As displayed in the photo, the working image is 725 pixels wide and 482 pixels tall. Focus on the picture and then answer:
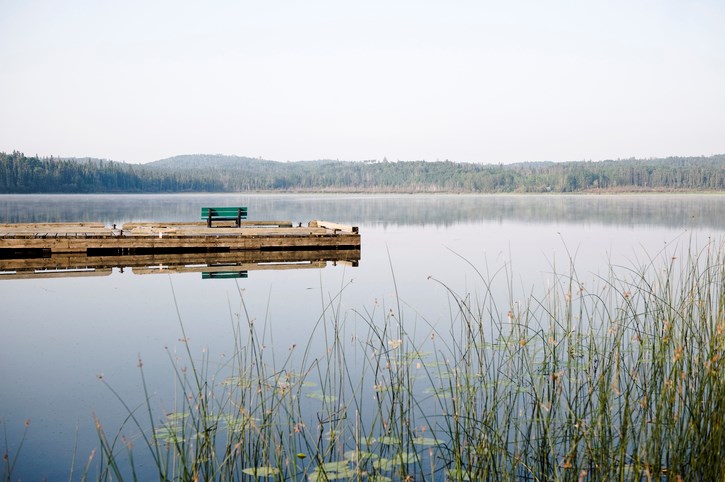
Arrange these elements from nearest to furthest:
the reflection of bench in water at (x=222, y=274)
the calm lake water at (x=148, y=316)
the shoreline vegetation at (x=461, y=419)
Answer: the shoreline vegetation at (x=461, y=419) < the calm lake water at (x=148, y=316) < the reflection of bench in water at (x=222, y=274)

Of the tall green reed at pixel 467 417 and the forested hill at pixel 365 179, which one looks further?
the forested hill at pixel 365 179

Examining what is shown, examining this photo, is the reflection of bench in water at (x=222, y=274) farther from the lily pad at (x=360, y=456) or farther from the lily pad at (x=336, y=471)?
the lily pad at (x=336, y=471)

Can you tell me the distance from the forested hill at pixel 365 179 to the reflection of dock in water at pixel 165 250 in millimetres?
99584

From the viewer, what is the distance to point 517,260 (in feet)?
52.6

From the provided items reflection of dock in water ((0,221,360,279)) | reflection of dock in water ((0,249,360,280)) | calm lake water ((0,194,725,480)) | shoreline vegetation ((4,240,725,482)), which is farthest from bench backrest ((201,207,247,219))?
shoreline vegetation ((4,240,725,482))

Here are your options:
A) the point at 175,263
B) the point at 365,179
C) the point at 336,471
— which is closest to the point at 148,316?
the point at 175,263

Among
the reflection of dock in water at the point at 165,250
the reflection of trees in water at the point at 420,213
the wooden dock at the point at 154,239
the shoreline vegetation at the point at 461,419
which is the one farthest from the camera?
the reflection of trees in water at the point at 420,213

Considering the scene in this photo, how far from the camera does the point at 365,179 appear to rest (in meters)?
163

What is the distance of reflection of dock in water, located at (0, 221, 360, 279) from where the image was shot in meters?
13.5

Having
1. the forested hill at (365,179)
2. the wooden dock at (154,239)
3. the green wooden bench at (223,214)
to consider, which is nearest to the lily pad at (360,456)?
the wooden dock at (154,239)

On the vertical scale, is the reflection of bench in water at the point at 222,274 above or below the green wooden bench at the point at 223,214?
below

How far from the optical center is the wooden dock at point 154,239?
14.2 metres

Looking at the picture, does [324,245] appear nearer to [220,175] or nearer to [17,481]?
[17,481]

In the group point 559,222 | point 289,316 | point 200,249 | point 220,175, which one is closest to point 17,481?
point 289,316
